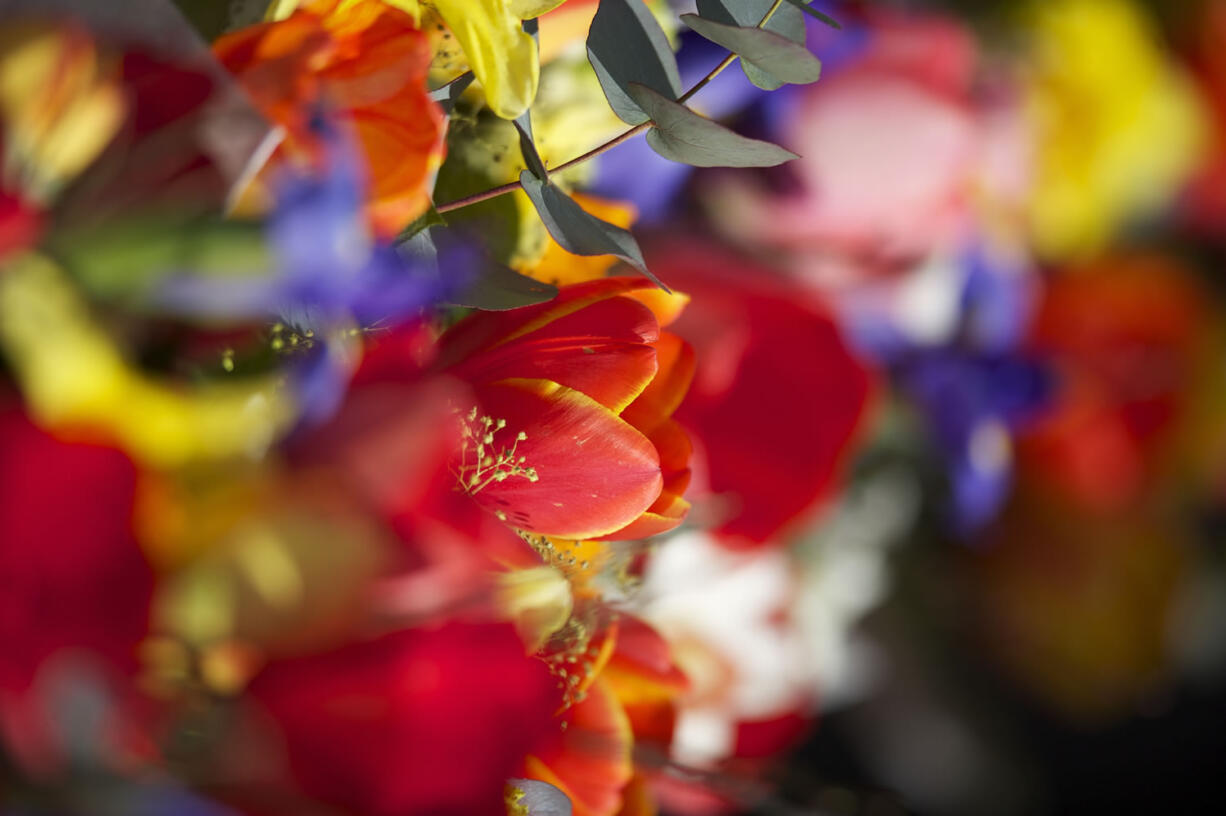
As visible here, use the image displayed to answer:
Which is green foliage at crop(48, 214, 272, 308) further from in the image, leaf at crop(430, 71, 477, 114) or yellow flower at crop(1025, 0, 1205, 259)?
yellow flower at crop(1025, 0, 1205, 259)

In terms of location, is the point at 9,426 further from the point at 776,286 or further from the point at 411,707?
the point at 776,286

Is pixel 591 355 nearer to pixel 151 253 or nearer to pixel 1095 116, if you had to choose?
pixel 151 253

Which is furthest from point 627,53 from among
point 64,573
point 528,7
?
point 64,573

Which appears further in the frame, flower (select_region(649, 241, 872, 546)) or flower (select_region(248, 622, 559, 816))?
flower (select_region(649, 241, 872, 546))

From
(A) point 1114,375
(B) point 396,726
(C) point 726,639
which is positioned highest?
(B) point 396,726

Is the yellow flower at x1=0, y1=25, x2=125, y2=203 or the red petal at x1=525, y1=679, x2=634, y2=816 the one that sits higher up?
the yellow flower at x1=0, y1=25, x2=125, y2=203

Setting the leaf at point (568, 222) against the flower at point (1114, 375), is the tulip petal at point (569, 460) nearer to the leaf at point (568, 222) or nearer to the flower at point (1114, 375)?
the leaf at point (568, 222)

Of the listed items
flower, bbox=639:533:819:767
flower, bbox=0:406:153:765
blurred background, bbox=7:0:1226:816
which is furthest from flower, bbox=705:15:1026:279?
flower, bbox=0:406:153:765

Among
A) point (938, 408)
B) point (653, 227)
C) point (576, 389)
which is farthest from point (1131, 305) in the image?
point (576, 389)
